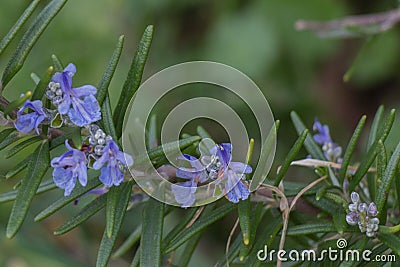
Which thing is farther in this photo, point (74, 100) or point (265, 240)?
point (265, 240)

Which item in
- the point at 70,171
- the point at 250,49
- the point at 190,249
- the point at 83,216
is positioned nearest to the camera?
the point at 70,171

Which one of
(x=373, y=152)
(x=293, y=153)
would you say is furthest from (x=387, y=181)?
(x=293, y=153)

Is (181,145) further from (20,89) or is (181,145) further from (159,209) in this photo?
(20,89)

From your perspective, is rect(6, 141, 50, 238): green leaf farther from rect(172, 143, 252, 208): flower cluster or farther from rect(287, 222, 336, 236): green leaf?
rect(287, 222, 336, 236): green leaf

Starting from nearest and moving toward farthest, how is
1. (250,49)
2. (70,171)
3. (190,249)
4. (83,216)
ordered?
1. (70,171)
2. (83,216)
3. (190,249)
4. (250,49)

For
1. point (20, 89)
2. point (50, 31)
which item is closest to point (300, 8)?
point (50, 31)

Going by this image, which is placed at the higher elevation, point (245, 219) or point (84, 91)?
point (84, 91)

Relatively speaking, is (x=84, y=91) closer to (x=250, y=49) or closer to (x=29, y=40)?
(x=29, y=40)
